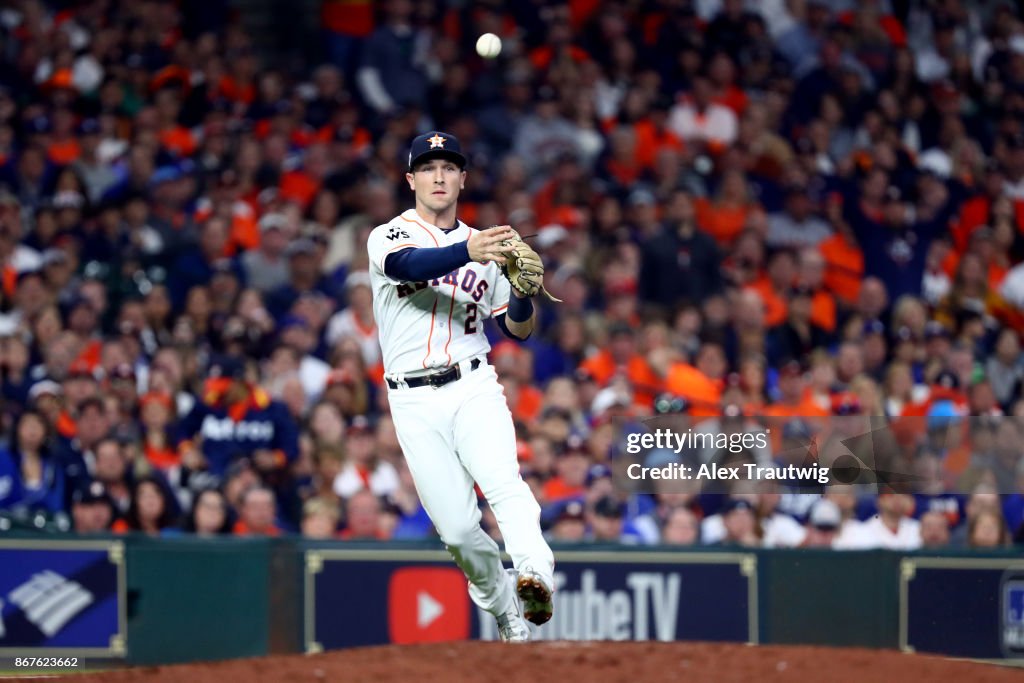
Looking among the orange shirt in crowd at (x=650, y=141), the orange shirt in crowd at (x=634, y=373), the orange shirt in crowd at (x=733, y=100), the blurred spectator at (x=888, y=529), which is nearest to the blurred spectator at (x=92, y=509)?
the orange shirt in crowd at (x=634, y=373)

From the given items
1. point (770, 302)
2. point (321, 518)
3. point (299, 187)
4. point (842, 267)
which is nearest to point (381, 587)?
point (321, 518)

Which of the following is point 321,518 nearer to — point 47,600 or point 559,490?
point 559,490

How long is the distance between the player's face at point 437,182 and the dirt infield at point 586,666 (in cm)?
176

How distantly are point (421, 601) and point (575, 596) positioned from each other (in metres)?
0.83

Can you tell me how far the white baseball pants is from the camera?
6086 millimetres

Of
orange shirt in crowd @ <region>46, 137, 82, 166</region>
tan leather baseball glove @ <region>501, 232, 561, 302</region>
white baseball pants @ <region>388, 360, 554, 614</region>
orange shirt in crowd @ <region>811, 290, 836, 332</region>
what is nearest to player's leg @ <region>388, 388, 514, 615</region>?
white baseball pants @ <region>388, 360, 554, 614</region>

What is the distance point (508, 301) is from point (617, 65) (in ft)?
21.7

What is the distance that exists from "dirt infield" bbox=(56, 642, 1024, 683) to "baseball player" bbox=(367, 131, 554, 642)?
281mm

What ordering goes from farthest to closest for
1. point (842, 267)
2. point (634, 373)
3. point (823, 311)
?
1. point (842, 267)
2. point (823, 311)
3. point (634, 373)

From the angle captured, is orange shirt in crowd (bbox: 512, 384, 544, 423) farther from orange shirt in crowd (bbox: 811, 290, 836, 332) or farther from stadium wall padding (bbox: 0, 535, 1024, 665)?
orange shirt in crowd (bbox: 811, 290, 836, 332)

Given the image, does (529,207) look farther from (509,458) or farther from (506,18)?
(509,458)

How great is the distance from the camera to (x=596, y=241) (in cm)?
1113

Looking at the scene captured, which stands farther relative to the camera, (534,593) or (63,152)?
(63,152)

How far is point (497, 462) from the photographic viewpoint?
609 cm
